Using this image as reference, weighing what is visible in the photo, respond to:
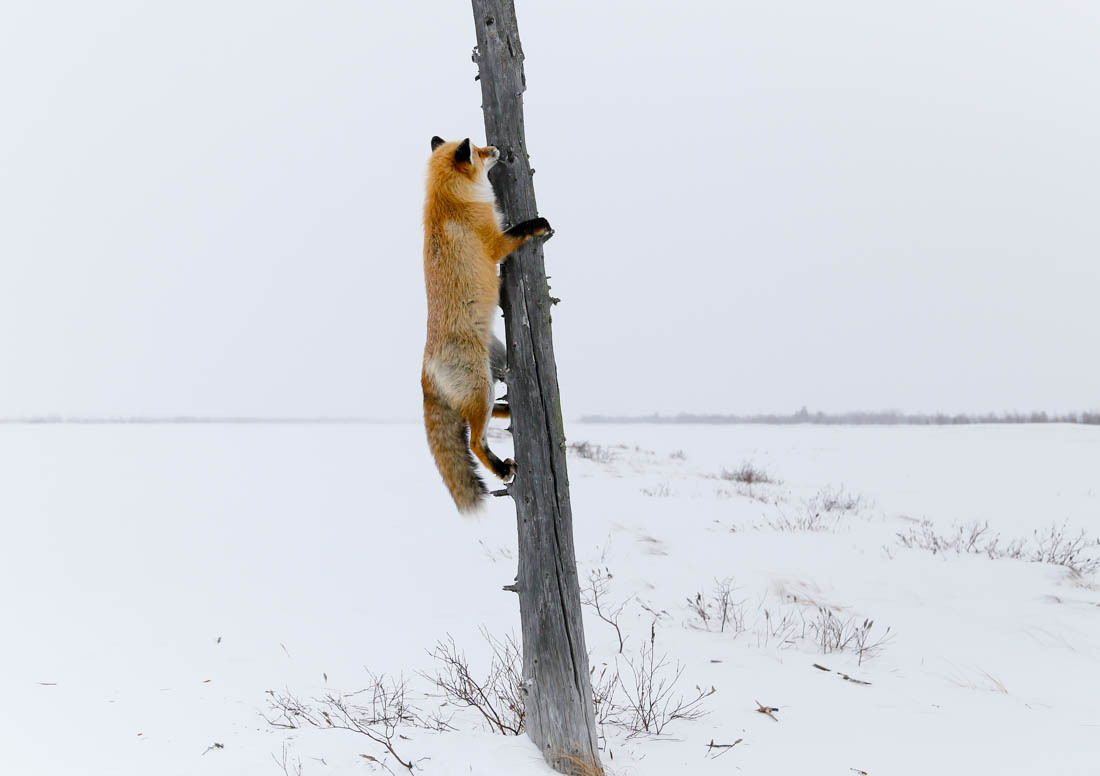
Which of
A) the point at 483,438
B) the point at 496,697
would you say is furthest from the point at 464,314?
the point at 496,697

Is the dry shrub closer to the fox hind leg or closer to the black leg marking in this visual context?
the fox hind leg

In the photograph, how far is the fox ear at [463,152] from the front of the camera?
4.32 metres

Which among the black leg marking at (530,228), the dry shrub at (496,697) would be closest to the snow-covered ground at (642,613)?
the dry shrub at (496,697)

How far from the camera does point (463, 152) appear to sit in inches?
171

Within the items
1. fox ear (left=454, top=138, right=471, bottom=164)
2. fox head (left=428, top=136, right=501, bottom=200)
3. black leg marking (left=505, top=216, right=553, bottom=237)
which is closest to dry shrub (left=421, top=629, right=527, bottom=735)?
black leg marking (left=505, top=216, right=553, bottom=237)

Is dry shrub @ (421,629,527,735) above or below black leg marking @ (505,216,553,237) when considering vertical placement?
below

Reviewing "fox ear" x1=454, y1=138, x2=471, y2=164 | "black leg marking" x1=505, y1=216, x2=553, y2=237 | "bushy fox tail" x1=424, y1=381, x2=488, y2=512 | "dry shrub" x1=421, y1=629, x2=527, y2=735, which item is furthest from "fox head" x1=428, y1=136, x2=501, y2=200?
"dry shrub" x1=421, y1=629, x2=527, y2=735

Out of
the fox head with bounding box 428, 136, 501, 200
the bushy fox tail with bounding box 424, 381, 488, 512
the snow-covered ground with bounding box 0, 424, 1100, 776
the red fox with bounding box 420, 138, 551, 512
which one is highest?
the fox head with bounding box 428, 136, 501, 200

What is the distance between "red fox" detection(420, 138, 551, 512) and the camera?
13.8ft

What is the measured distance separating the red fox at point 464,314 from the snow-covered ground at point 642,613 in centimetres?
180

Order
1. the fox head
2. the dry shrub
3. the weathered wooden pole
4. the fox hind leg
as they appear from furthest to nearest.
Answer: the dry shrub < the fox head < the fox hind leg < the weathered wooden pole

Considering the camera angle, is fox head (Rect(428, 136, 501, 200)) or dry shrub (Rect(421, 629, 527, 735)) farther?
dry shrub (Rect(421, 629, 527, 735))

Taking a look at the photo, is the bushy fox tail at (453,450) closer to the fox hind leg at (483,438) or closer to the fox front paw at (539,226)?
the fox hind leg at (483,438)

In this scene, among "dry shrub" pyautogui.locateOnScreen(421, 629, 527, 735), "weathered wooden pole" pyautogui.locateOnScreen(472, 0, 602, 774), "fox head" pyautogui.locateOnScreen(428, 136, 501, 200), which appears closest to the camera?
"weathered wooden pole" pyautogui.locateOnScreen(472, 0, 602, 774)
